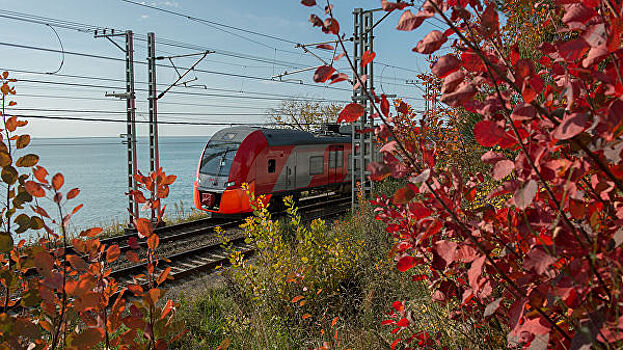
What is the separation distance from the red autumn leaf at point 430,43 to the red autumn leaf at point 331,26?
267 millimetres

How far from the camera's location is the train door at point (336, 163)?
15.2 m

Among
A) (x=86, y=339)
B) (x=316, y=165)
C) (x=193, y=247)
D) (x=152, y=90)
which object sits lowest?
(x=193, y=247)

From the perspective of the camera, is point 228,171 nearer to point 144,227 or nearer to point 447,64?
point 144,227

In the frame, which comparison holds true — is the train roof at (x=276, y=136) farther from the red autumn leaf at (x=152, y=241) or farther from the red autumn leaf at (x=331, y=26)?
the red autumn leaf at (x=331, y=26)

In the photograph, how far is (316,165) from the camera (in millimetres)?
14398

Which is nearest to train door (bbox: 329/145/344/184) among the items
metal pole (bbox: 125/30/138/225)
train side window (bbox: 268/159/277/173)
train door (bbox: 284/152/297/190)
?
train door (bbox: 284/152/297/190)

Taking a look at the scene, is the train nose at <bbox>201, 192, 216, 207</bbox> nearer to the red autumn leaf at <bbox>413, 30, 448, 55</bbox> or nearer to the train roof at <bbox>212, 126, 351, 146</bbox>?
the train roof at <bbox>212, 126, 351, 146</bbox>

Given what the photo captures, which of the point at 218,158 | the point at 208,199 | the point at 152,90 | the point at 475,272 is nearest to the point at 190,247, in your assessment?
the point at 208,199

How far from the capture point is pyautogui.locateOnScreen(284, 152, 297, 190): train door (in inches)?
518

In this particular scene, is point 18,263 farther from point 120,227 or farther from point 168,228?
point 120,227

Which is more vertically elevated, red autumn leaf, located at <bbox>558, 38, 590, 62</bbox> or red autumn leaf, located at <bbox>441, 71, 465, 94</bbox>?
red autumn leaf, located at <bbox>558, 38, 590, 62</bbox>

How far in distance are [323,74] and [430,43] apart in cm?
31

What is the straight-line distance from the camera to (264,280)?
15.0 ft

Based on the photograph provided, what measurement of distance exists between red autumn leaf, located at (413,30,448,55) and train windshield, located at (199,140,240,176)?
11.2m
